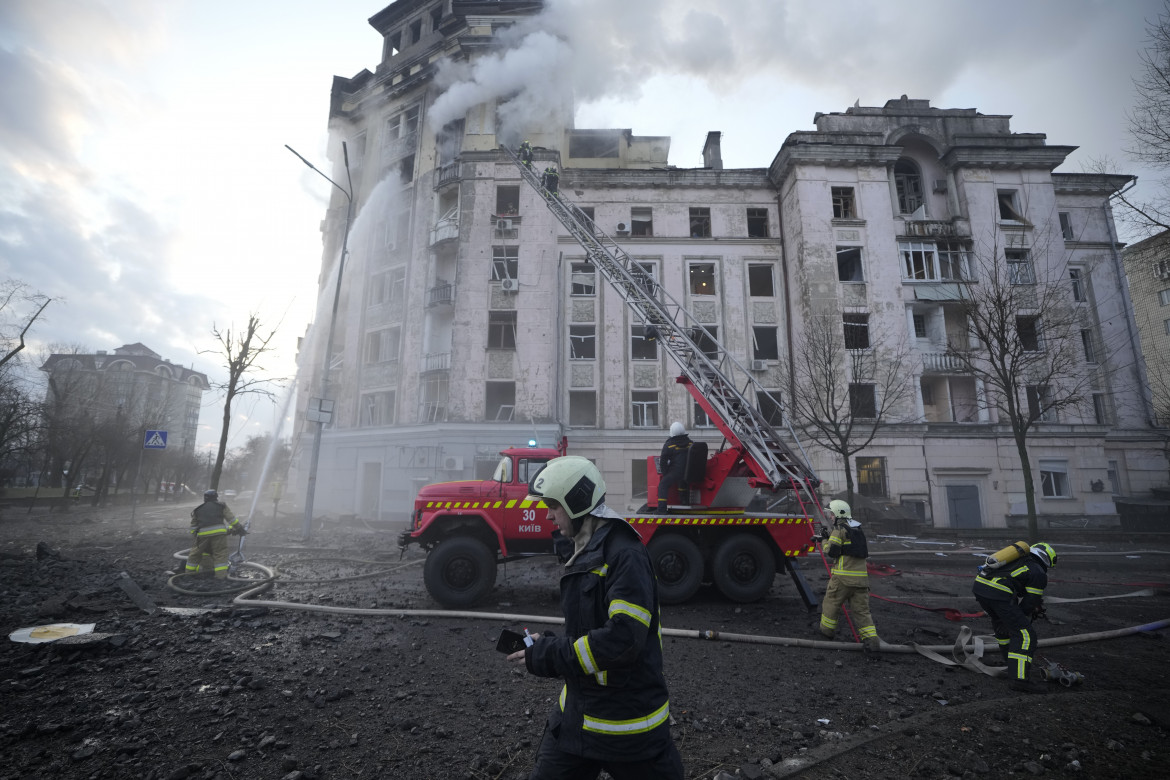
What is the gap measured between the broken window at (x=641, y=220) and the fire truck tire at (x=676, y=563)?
62.1 ft

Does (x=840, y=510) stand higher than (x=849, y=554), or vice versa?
(x=840, y=510)

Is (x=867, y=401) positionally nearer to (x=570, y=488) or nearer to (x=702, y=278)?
(x=702, y=278)

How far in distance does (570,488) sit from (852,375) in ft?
69.5

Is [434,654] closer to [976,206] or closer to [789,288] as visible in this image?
[789,288]

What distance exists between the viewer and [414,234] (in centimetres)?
2477

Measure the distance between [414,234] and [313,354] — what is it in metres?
10.1

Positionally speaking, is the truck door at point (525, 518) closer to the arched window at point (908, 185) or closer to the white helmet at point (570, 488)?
the white helmet at point (570, 488)

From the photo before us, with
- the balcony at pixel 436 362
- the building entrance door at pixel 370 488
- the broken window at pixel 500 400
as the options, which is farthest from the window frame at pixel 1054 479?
the building entrance door at pixel 370 488

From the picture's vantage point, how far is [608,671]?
2.02m

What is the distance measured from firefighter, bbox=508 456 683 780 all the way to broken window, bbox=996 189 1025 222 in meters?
29.8

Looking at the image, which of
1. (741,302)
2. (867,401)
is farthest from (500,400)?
(867,401)

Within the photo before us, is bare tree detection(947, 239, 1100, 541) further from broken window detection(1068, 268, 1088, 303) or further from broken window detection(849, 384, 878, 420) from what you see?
broken window detection(849, 384, 878, 420)

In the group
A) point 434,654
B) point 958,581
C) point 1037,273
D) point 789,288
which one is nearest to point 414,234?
point 789,288

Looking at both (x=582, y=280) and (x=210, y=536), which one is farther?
(x=582, y=280)
